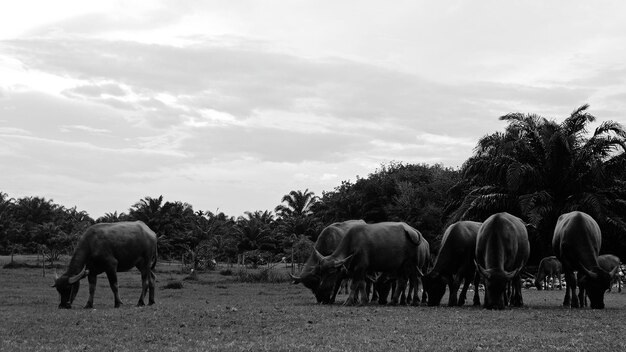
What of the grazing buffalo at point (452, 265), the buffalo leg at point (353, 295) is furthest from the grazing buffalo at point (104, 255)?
the grazing buffalo at point (452, 265)

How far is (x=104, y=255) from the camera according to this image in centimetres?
2281

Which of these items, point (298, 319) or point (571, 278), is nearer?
point (298, 319)

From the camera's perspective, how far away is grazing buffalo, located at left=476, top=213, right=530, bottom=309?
21281 mm

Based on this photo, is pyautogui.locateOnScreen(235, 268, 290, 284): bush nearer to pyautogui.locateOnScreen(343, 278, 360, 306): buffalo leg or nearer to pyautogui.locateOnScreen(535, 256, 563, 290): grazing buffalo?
pyautogui.locateOnScreen(535, 256, 563, 290): grazing buffalo

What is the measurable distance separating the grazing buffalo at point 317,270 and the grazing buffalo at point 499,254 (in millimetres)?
5198

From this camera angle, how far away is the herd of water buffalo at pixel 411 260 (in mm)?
22531

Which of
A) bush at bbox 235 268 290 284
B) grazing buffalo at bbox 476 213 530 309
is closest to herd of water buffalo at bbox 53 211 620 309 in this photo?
grazing buffalo at bbox 476 213 530 309

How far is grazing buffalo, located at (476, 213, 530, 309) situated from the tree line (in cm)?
1736

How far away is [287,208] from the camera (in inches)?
4181

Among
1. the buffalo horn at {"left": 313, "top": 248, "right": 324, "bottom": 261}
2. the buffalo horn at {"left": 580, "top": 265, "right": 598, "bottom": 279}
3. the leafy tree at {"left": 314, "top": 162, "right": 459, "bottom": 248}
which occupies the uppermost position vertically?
the leafy tree at {"left": 314, "top": 162, "right": 459, "bottom": 248}

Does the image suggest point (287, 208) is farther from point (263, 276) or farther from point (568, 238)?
point (568, 238)

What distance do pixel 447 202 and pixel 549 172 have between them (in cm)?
1132

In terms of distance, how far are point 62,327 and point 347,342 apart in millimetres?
6691

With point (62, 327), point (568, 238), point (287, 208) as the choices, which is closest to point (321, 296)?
point (568, 238)
